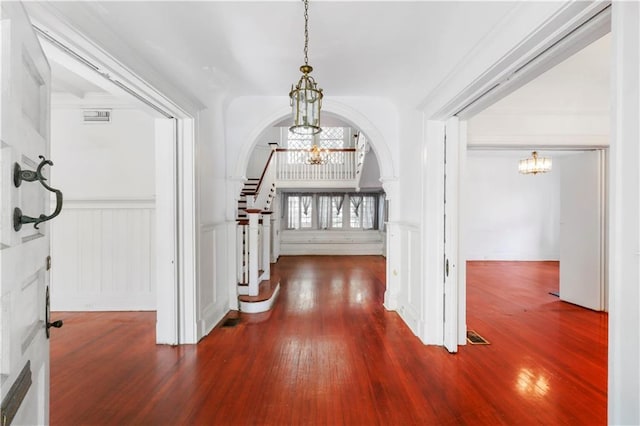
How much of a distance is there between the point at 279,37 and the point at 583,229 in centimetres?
445

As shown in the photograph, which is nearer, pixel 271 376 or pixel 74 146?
pixel 271 376

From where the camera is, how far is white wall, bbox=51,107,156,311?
354cm

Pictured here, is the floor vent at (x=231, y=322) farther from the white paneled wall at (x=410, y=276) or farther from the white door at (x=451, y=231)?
the white door at (x=451, y=231)

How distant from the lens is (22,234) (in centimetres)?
87

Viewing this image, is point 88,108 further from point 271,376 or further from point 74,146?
point 271,376

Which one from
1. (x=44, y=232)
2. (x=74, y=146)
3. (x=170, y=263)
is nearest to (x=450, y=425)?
(x=44, y=232)

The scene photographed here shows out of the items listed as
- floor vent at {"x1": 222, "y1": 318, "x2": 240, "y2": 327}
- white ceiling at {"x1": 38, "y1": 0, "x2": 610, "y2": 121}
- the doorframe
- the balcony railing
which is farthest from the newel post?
the balcony railing

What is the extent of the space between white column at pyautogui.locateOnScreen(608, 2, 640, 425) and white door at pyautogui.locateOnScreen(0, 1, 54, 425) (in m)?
1.82

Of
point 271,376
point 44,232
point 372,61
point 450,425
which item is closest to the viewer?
point 44,232

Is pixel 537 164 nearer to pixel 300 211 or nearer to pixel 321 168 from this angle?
pixel 321 168

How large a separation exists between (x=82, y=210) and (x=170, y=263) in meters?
1.82

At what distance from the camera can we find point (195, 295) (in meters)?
2.79

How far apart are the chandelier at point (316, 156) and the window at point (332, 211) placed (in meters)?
1.72

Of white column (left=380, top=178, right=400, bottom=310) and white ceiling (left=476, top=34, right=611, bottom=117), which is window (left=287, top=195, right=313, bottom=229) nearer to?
white column (left=380, top=178, right=400, bottom=310)
